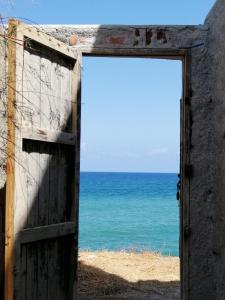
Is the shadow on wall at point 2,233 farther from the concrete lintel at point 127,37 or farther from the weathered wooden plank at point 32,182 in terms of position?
the concrete lintel at point 127,37

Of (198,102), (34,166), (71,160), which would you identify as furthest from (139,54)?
(34,166)

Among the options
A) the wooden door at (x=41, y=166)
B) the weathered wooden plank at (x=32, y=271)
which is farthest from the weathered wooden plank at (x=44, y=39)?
the weathered wooden plank at (x=32, y=271)

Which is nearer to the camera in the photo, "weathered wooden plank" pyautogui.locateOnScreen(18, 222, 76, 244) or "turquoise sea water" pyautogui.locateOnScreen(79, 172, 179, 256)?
"weathered wooden plank" pyautogui.locateOnScreen(18, 222, 76, 244)

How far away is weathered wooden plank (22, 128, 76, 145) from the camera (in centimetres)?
443

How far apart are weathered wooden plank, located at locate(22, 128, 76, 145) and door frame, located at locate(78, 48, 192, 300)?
0.85m

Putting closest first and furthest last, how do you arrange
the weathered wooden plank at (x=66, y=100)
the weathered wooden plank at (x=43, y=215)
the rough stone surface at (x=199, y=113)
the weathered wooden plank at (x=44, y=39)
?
the weathered wooden plank at (x=44, y=39), the weathered wooden plank at (x=43, y=215), the weathered wooden plank at (x=66, y=100), the rough stone surface at (x=199, y=113)

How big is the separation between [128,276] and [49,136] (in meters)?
4.10

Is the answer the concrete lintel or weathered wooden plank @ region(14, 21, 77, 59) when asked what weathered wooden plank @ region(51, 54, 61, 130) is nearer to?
weathered wooden plank @ region(14, 21, 77, 59)

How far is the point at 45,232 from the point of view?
4.66 meters

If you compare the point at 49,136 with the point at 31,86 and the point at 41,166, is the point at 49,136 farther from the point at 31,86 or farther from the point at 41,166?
the point at 31,86

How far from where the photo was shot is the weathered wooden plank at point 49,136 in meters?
4.43

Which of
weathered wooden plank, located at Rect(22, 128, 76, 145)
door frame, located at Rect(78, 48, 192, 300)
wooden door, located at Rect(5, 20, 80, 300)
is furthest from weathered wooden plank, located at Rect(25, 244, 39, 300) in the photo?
door frame, located at Rect(78, 48, 192, 300)

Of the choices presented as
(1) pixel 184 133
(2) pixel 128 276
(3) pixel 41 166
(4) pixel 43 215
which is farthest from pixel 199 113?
(2) pixel 128 276

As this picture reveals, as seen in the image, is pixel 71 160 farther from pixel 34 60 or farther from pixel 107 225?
pixel 107 225
